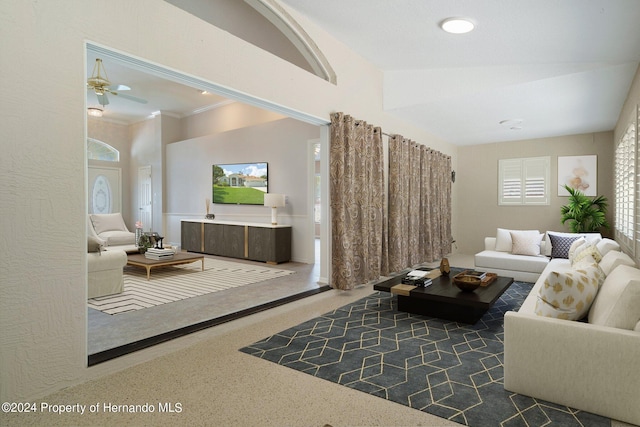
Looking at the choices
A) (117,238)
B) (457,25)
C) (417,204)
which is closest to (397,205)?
(417,204)

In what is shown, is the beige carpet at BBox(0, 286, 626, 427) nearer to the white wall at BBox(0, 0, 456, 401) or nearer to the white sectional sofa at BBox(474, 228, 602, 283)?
the white wall at BBox(0, 0, 456, 401)

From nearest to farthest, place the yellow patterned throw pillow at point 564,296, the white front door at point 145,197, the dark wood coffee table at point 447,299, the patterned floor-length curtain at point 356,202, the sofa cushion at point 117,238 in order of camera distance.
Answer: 1. the yellow patterned throw pillow at point 564,296
2. the dark wood coffee table at point 447,299
3. the patterned floor-length curtain at point 356,202
4. the sofa cushion at point 117,238
5. the white front door at point 145,197

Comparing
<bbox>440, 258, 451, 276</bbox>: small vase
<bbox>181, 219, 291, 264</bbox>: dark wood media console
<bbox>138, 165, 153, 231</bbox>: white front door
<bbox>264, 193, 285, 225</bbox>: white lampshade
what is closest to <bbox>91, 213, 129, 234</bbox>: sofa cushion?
<bbox>181, 219, 291, 264</bbox>: dark wood media console

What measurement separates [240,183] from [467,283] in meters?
5.58

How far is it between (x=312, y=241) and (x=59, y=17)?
515cm

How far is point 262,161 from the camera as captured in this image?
25.2ft

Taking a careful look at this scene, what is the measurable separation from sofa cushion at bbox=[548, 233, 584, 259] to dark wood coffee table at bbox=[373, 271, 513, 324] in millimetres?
2158

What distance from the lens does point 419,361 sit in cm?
270

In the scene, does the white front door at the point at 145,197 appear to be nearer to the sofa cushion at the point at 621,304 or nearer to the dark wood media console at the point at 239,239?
the dark wood media console at the point at 239,239

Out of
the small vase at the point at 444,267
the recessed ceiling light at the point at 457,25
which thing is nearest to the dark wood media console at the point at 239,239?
the small vase at the point at 444,267

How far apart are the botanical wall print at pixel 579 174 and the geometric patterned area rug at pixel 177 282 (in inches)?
223

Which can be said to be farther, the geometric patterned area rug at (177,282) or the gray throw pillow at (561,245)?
the gray throw pillow at (561,245)

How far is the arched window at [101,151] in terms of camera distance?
9633 mm

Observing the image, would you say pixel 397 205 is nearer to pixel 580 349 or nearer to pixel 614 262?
pixel 614 262
